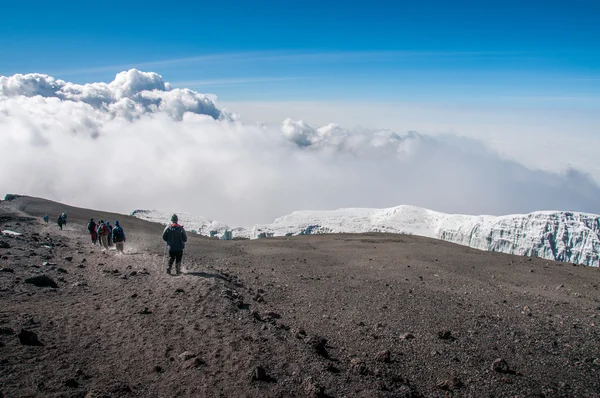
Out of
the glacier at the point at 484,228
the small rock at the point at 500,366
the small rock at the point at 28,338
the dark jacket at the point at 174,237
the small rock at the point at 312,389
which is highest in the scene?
the glacier at the point at 484,228

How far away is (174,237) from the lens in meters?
12.0

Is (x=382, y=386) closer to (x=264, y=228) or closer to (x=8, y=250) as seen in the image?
(x=8, y=250)

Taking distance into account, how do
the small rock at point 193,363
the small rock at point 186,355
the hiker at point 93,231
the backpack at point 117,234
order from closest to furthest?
the small rock at point 193,363 → the small rock at point 186,355 → the backpack at point 117,234 → the hiker at point 93,231

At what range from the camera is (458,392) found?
610cm

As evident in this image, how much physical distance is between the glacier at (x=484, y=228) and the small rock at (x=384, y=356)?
84.9ft

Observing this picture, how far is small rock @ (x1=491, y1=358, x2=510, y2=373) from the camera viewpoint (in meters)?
6.83

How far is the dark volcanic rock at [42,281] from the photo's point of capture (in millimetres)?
9773

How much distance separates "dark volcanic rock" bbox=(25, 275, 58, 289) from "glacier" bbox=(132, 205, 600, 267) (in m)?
30.1

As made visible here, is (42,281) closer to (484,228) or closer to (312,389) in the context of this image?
(312,389)

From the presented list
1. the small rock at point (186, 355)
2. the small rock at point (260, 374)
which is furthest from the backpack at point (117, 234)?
the small rock at point (260, 374)

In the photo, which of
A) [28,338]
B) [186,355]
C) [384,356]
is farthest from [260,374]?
[28,338]

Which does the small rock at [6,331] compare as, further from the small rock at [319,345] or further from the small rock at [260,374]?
the small rock at [319,345]

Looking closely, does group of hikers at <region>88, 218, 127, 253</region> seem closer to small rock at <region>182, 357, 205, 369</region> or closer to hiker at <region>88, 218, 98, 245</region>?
hiker at <region>88, 218, 98, 245</region>

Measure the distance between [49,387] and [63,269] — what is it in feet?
25.6
